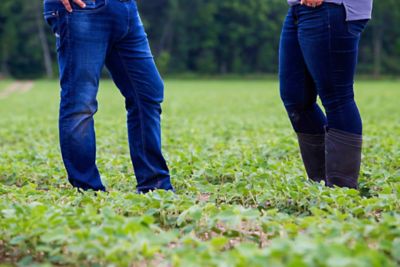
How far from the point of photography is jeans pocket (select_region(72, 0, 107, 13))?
11.9 ft

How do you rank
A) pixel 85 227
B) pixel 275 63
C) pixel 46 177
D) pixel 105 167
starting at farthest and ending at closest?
pixel 275 63
pixel 105 167
pixel 46 177
pixel 85 227

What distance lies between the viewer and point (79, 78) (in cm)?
363

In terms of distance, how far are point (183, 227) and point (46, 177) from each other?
220cm

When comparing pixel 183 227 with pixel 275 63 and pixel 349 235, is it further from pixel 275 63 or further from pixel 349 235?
pixel 275 63

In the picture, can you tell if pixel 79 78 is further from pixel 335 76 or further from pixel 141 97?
pixel 335 76

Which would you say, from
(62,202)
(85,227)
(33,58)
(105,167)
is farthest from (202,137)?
(33,58)

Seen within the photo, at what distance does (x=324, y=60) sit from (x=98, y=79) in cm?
134

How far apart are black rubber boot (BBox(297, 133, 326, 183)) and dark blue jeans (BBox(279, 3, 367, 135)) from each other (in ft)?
0.80

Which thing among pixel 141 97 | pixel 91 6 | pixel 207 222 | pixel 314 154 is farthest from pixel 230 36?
pixel 207 222

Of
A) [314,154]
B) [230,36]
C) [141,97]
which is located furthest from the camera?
[230,36]

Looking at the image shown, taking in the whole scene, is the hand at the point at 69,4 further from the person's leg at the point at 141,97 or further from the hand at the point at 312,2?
the hand at the point at 312,2

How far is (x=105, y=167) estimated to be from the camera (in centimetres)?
522

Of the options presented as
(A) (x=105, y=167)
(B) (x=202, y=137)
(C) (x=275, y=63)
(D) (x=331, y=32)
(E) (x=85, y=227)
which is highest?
(D) (x=331, y=32)

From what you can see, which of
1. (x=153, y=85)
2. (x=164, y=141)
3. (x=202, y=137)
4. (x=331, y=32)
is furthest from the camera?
(x=202, y=137)
